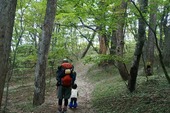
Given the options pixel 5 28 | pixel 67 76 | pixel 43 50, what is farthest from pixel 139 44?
pixel 5 28

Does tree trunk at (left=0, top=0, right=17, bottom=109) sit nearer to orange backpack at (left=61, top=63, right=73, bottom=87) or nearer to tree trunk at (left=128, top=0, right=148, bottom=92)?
orange backpack at (left=61, top=63, right=73, bottom=87)

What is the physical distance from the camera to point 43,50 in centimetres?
982

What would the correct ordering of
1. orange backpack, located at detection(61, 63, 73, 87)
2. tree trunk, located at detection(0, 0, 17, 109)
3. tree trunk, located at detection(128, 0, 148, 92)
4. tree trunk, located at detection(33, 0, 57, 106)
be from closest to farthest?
tree trunk, located at detection(0, 0, 17, 109) < orange backpack, located at detection(61, 63, 73, 87) < tree trunk, located at detection(128, 0, 148, 92) < tree trunk, located at detection(33, 0, 57, 106)

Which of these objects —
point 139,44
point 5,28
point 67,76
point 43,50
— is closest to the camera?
point 5,28

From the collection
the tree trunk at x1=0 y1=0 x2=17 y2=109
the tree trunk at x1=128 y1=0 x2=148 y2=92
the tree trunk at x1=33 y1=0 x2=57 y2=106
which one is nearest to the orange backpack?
the tree trunk at x1=0 y1=0 x2=17 y2=109

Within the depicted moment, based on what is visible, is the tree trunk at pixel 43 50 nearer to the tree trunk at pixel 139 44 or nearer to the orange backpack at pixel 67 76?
the orange backpack at pixel 67 76

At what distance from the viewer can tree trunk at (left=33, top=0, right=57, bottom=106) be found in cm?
971

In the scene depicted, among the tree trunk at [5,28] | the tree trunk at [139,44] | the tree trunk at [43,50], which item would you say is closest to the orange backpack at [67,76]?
the tree trunk at [5,28]

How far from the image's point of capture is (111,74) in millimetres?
19594

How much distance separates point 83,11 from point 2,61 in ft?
14.3

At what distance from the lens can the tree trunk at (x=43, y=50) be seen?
9711 millimetres

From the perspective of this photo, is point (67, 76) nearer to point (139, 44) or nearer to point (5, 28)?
point (5, 28)

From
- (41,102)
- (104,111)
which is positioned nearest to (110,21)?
(104,111)

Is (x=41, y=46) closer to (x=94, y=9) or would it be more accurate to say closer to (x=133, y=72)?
(x=94, y=9)
